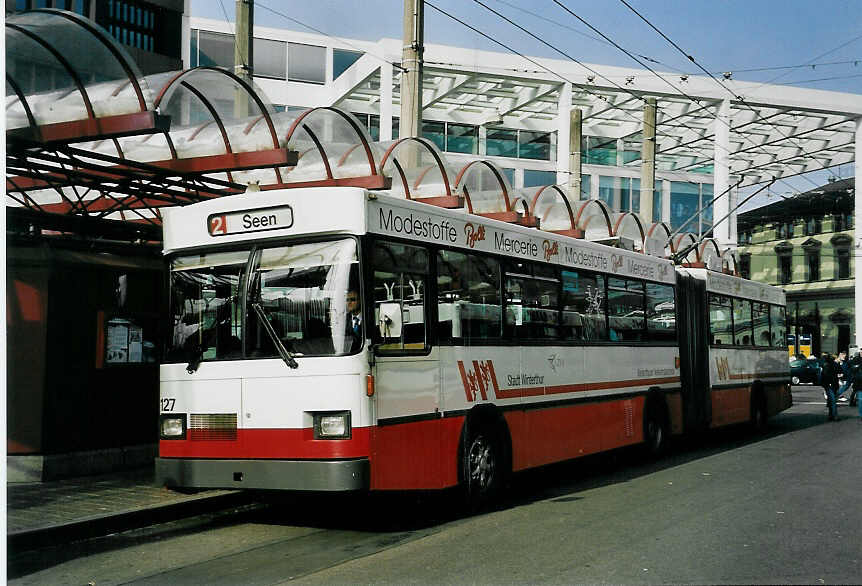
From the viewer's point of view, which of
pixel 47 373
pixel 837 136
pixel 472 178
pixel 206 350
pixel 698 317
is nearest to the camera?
pixel 206 350

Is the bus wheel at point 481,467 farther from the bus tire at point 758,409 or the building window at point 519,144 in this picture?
the building window at point 519,144

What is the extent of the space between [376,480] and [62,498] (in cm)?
379

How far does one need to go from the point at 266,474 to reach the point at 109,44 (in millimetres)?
5081

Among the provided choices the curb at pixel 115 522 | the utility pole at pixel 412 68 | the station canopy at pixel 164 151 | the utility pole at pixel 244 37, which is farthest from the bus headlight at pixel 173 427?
the utility pole at pixel 244 37

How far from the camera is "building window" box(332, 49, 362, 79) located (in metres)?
42.6

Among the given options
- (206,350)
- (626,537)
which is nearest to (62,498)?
(206,350)

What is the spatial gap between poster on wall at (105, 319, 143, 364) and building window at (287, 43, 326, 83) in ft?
98.4

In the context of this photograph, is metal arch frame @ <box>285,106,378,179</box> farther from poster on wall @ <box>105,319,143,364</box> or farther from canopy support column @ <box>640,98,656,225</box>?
canopy support column @ <box>640,98,656,225</box>

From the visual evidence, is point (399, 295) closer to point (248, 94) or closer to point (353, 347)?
point (353, 347)

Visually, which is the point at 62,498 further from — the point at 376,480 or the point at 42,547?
the point at 376,480

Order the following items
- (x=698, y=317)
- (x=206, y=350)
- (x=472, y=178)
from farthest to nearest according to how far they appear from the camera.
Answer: (x=698, y=317), (x=472, y=178), (x=206, y=350)

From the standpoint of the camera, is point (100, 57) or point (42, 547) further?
point (100, 57)

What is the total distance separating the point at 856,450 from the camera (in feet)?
54.9

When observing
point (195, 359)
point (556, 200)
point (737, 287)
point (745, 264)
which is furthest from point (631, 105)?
point (195, 359)
